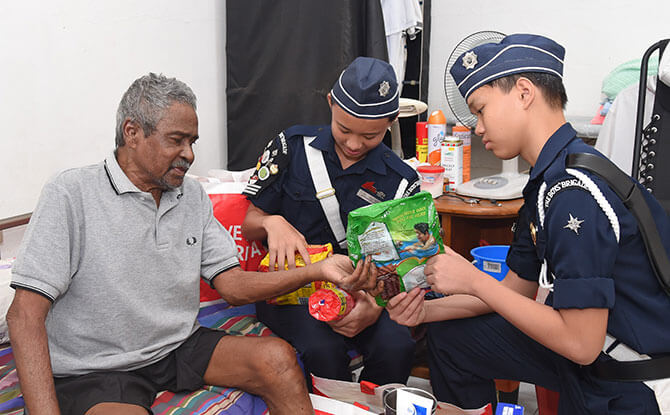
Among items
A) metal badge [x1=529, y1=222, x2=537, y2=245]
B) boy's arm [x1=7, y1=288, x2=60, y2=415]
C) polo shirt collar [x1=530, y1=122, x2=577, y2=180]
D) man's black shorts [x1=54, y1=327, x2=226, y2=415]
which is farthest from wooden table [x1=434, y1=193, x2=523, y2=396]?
boy's arm [x1=7, y1=288, x2=60, y2=415]

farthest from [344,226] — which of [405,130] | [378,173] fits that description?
[405,130]

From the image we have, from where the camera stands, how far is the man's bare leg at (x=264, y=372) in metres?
1.65

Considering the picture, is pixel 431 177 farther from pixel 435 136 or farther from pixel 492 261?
pixel 492 261

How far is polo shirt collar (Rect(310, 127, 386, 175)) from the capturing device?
2.13 meters

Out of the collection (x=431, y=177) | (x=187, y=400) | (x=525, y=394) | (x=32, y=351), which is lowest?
(x=525, y=394)

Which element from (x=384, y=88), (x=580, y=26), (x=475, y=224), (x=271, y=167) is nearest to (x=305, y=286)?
(x=271, y=167)

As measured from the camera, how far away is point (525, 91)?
146 centimetres

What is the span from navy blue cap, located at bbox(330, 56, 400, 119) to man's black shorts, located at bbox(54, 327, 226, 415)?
0.84 m

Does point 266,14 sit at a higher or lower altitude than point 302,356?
higher

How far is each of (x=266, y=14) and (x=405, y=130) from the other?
101 cm

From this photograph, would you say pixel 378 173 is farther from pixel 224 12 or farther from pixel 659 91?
pixel 224 12

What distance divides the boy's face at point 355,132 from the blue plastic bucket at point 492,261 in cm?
75

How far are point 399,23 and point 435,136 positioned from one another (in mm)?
690

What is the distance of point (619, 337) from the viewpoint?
1438 millimetres
